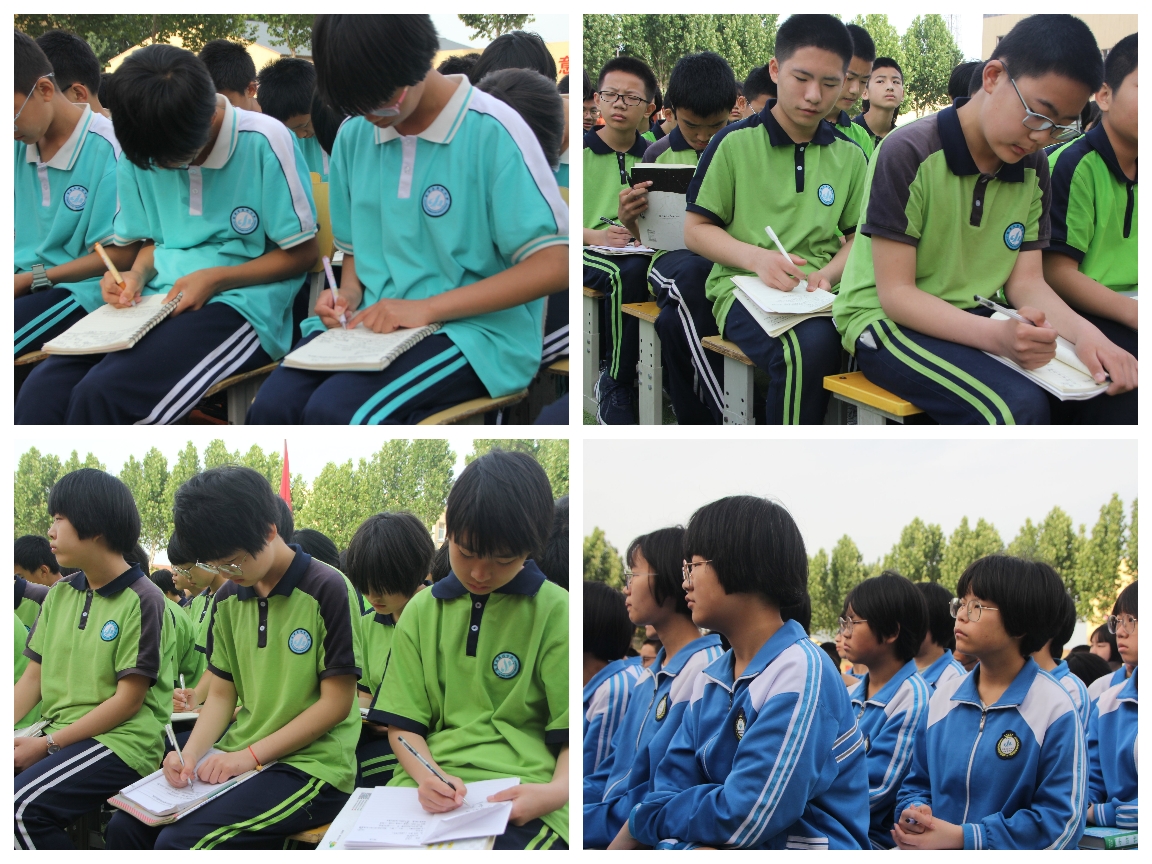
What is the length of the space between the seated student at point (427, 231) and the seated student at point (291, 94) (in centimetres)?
110

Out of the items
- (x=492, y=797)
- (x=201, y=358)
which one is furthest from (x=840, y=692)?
(x=201, y=358)

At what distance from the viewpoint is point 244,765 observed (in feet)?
6.07

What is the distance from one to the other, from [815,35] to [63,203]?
182 centimetres

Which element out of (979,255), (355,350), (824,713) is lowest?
(824,713)

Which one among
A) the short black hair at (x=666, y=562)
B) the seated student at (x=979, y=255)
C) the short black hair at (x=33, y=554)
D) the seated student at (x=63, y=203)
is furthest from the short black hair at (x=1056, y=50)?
the short black hair at (x=33, y=554)

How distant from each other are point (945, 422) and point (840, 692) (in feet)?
2.10

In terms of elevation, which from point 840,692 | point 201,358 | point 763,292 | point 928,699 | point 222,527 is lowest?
point 928,699


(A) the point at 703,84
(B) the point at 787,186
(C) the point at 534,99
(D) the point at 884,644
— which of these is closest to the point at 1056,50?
(B) the point at 787,186

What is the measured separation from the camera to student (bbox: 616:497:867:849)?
4.77 ft

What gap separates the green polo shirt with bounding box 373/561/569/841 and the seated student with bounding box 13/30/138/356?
111cm

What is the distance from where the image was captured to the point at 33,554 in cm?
288

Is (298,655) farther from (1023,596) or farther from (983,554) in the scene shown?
(983,554)

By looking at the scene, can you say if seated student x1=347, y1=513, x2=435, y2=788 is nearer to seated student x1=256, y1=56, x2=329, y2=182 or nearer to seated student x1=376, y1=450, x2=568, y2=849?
seated student x1=376, y1=450, x2=568, y2=849
